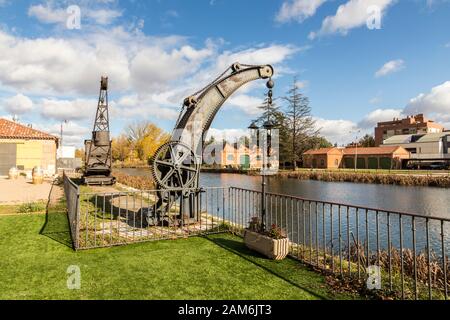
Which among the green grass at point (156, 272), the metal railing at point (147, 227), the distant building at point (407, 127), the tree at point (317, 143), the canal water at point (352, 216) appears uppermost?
the distant building at point (407, 127)

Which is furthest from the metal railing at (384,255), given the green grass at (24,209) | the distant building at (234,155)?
the distant building at (234,155)

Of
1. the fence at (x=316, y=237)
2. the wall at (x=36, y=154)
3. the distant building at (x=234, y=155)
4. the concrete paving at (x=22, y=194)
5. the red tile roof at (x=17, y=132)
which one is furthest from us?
the distant building at (x=234, y=155)

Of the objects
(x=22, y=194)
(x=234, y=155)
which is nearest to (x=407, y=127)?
(x=234, y=155)

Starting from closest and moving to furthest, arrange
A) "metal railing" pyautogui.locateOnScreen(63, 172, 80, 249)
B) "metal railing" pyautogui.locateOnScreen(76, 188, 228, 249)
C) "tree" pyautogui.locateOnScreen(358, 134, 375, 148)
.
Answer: "metal railing" pyautogui.locateOnScreen(63, 172, 80, 249) < "metal railing" pyautogui.locateOnScreen(76, 188, 228, 249) < "tree" pyautogui.locateOnScreen(358, 134, 375, 148)

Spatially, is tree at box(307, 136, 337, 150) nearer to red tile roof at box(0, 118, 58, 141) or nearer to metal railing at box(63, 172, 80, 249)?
red tile roof at box(0, 118, 58, 141)

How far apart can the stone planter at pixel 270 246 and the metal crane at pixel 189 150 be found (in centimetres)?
253

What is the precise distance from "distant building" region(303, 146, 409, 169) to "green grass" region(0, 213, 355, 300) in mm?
48462

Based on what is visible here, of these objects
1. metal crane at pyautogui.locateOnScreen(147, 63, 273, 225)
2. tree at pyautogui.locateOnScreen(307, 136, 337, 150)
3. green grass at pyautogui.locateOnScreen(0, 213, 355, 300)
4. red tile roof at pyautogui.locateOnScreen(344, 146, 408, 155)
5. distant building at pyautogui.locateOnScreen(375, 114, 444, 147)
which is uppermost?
distant building at pyautogui.locateOnScreen(375, 114, 444, 147)

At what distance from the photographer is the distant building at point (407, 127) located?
81.4m

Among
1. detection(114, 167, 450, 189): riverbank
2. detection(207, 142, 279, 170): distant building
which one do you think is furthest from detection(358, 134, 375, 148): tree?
detection(114, 167, 450, 189): riverbank

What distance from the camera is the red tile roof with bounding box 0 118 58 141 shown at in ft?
89.2

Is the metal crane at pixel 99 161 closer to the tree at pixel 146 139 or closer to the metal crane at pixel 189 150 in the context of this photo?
the metal crane at pixel 189 150

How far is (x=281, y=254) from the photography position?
17.8 ft
